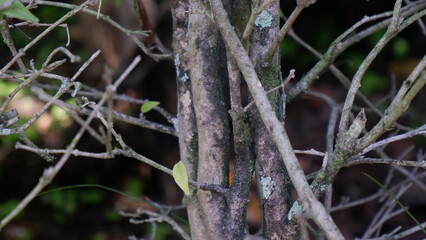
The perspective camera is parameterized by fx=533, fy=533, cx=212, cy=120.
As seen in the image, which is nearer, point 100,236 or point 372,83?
point 100,236

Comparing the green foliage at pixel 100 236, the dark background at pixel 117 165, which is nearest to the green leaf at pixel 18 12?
the dark background at pixel 117 165

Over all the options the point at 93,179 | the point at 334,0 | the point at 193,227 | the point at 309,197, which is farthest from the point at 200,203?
the point at 334,0

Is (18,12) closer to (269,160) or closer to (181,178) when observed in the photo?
(181,178)

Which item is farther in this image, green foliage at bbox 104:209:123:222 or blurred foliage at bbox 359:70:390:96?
blurred foliage at bbox 359:70:390:96

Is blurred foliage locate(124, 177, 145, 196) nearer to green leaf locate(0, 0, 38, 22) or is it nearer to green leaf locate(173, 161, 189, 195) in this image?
green leaf locate(173, 161, 189, 195)

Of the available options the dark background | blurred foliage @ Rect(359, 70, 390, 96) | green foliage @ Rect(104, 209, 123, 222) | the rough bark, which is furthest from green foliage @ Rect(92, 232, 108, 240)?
the rough bark

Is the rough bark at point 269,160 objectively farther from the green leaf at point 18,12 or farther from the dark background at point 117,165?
the dark background at point 117,165

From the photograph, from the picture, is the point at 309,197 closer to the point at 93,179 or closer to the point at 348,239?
the point at 348,239

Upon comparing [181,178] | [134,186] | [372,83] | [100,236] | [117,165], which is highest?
[372,83]

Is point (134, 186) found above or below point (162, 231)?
above

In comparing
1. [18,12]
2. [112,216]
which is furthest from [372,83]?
[18,12]

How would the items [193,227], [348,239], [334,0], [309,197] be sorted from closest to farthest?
1. [309,197]
2. [193,227]
3. [348,239]
4. [334,0]
